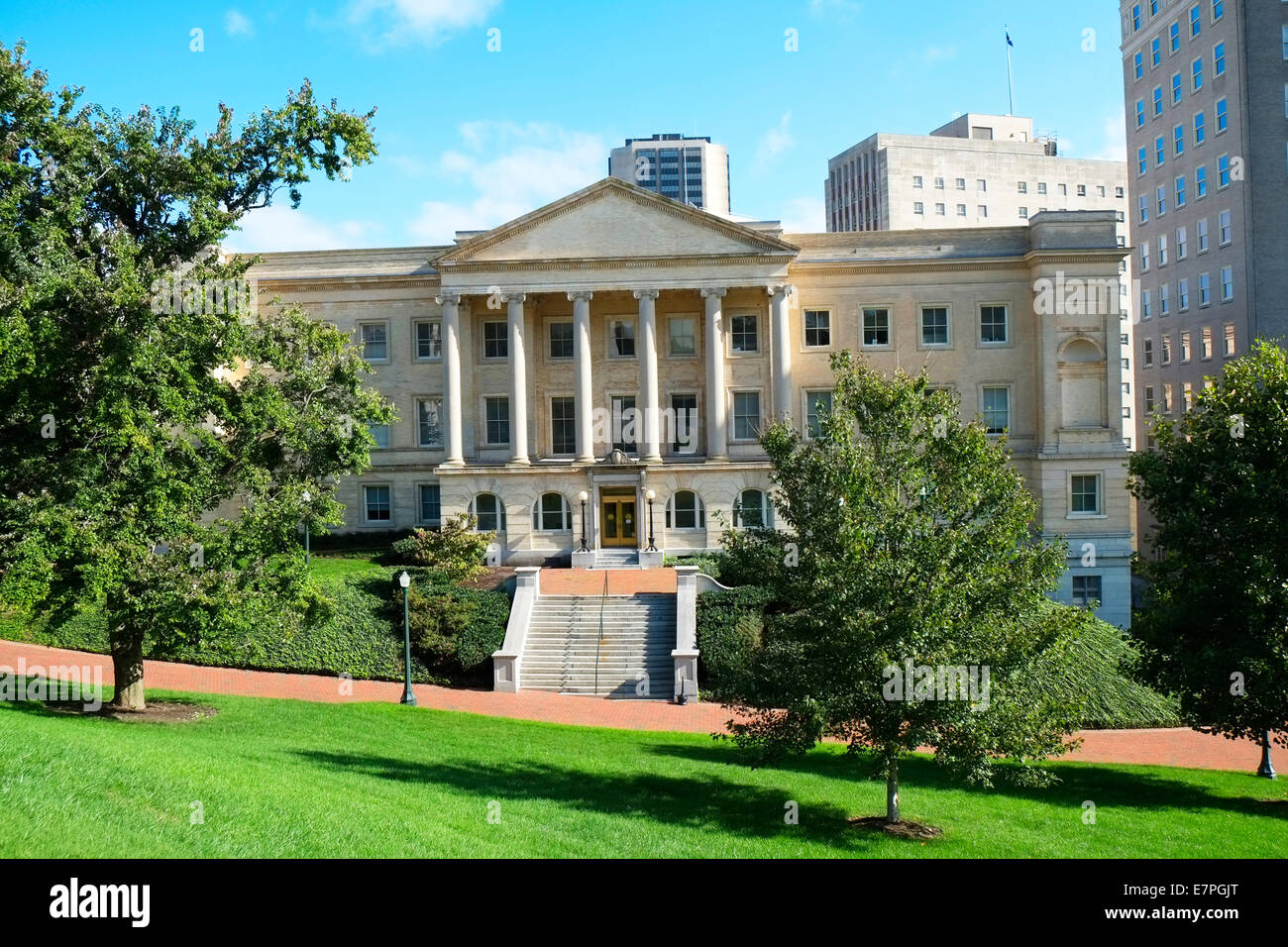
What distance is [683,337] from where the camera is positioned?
149 ft

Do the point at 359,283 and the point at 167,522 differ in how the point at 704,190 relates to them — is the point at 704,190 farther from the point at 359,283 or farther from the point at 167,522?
the point at 167,522

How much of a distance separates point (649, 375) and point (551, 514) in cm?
722

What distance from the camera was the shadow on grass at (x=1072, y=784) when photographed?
67.6 feet

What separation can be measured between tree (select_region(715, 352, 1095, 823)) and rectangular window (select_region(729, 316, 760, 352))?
92.5 ft

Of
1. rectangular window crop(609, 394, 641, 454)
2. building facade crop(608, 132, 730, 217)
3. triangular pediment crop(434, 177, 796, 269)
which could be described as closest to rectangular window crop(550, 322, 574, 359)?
rectangular window crop(609, 394, 641, 454)

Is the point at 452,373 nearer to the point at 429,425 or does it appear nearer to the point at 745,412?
the point at 429,425

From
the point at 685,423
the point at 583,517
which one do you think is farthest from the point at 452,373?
the point at 685,423

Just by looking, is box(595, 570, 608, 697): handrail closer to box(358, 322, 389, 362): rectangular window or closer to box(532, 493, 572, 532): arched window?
box(532, 493, 572, 532): arched window

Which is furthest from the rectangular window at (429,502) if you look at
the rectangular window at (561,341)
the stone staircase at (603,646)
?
the stone staircase at (603,646)

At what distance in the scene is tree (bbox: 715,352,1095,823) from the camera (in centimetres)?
1561

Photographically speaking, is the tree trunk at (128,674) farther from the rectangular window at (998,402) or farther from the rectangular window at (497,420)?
the rectangular window at (998,402)

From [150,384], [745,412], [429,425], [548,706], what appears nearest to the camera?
[150,384]
